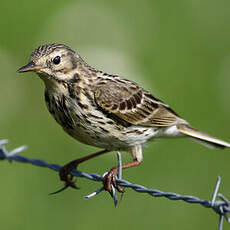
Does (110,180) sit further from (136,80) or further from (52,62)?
(136,80)

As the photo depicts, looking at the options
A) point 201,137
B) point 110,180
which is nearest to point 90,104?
point 110,180

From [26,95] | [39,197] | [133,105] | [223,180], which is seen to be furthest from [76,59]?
[26,95]

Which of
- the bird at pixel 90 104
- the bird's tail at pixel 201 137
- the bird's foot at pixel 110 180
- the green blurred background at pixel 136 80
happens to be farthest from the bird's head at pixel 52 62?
the green blurred background at pixel 136 80

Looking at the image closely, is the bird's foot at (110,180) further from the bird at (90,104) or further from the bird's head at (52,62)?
the bird's head at (52,62)

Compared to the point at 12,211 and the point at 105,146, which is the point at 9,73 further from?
the point at 105,146

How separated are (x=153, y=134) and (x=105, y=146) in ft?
3.02

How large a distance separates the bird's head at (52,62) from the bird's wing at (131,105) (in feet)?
1.33

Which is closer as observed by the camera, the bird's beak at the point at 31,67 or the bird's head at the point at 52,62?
the bird's beak at the point at 31,67

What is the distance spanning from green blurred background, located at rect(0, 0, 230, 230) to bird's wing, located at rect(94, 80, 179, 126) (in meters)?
1.63

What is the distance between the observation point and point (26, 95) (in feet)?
38.6

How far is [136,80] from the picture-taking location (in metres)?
12.0

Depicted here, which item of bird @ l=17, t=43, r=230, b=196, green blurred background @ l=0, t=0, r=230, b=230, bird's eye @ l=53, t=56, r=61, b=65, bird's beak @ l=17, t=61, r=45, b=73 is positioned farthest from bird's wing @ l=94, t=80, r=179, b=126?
green blurred background @ l=0, t=0, r=230, b=230

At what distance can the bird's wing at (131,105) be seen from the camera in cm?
702

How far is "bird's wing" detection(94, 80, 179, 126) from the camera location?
7.02m
